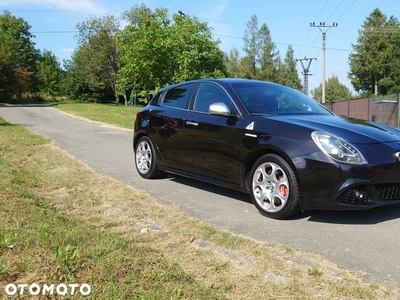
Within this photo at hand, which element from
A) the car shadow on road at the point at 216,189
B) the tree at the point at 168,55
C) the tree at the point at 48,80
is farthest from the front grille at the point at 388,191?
the tree at the point at 48,80

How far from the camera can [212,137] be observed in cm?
530

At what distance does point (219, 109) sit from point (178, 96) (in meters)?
1.38

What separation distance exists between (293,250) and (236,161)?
1513 mm

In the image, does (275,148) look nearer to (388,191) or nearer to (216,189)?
(388,191)

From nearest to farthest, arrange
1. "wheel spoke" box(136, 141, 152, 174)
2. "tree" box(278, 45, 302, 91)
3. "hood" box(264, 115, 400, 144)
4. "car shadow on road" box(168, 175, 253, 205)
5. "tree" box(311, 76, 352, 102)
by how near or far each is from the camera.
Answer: "hood" box(264, 115, 400, 144)
"car shadow on road" box(168, 175, 253, 205)
"wheel spoke" box(136, 141, 152, 174)
"tree" box(278, 45, 302, 91)
"tree" box(311, 76, 352, 102)

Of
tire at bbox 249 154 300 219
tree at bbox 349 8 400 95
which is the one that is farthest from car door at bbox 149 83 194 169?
tree at bbox 349 8 400 95

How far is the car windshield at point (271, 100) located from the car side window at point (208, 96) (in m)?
0.18

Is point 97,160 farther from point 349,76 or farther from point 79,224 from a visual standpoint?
point 349,76

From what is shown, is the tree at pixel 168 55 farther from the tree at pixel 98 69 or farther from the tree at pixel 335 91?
the tree at pixel 335 91

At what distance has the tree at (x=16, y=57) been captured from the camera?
52281 millimetres

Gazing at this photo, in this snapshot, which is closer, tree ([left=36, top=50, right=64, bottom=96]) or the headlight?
the headlight

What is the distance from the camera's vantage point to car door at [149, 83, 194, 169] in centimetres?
595

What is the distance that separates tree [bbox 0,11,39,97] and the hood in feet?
176
